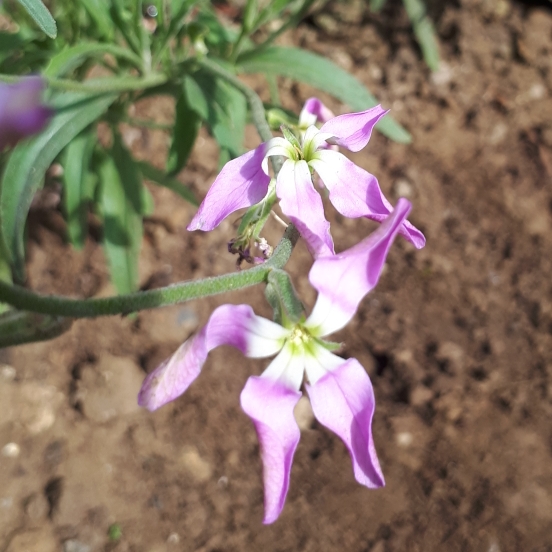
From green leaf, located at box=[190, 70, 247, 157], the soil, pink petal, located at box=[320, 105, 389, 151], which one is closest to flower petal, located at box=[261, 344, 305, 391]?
pink petal, located at box=[320, 105, 389, 151]

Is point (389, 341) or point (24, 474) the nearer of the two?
point (24, 474)

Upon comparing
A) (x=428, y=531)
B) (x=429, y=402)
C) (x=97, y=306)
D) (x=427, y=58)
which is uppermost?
(x=97, y=306)

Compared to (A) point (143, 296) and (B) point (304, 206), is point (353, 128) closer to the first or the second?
(B) point (304, 206)

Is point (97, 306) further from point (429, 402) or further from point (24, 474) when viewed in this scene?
point (429, 402)

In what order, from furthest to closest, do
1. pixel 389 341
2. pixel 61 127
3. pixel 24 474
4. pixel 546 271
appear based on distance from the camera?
1. pixel 546 271
2. pixel 389 341
3. pixel 24 474
4. pixel 61 127

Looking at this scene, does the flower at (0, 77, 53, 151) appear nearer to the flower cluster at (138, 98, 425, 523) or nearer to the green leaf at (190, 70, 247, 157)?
the flower cluster at (138, 98, 425, 523)

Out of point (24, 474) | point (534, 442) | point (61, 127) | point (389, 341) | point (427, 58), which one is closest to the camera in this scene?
point (61, 127)

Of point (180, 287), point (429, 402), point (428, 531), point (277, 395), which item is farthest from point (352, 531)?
point (180, 287)

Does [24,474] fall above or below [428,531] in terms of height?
above
